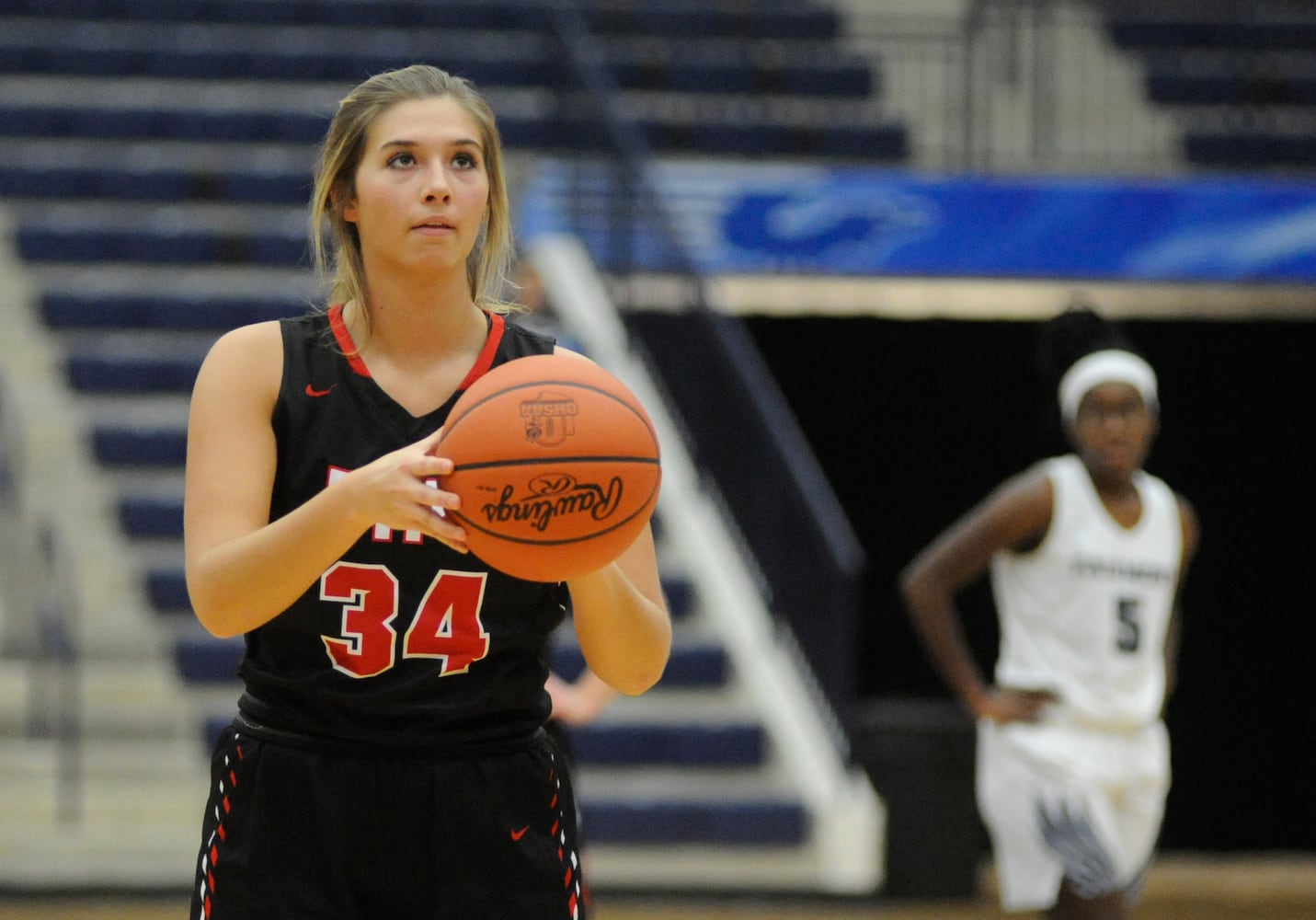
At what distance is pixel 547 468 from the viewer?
2.25 meters

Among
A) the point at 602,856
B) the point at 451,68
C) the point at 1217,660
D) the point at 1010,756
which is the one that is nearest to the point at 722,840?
the point at 602,856

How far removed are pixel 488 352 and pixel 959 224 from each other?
25.8 feet

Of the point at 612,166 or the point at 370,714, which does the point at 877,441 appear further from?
the point at 370,714

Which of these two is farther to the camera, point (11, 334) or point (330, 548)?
point (11, 334)

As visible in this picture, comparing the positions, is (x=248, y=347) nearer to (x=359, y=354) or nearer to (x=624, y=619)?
(x=359, y=354)

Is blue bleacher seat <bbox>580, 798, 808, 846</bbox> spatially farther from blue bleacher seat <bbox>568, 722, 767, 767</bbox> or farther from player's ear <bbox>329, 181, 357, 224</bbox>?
player's ear <bbox>329, 181, 357, 224</bbox>

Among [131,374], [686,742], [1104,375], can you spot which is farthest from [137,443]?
[1104,375]

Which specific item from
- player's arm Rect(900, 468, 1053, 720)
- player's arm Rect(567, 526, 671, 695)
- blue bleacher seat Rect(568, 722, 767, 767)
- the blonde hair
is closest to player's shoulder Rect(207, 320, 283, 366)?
the blonde hair

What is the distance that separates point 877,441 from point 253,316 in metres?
3.52

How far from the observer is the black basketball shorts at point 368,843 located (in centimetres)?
239

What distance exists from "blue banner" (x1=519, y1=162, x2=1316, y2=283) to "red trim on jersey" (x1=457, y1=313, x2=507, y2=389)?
7385mm

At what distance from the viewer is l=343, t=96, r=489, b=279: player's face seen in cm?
238

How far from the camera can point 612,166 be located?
9.87m

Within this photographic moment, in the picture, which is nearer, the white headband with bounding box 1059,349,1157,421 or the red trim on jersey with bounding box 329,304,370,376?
the red trim on jersey with bounding box 329,304,370,376
